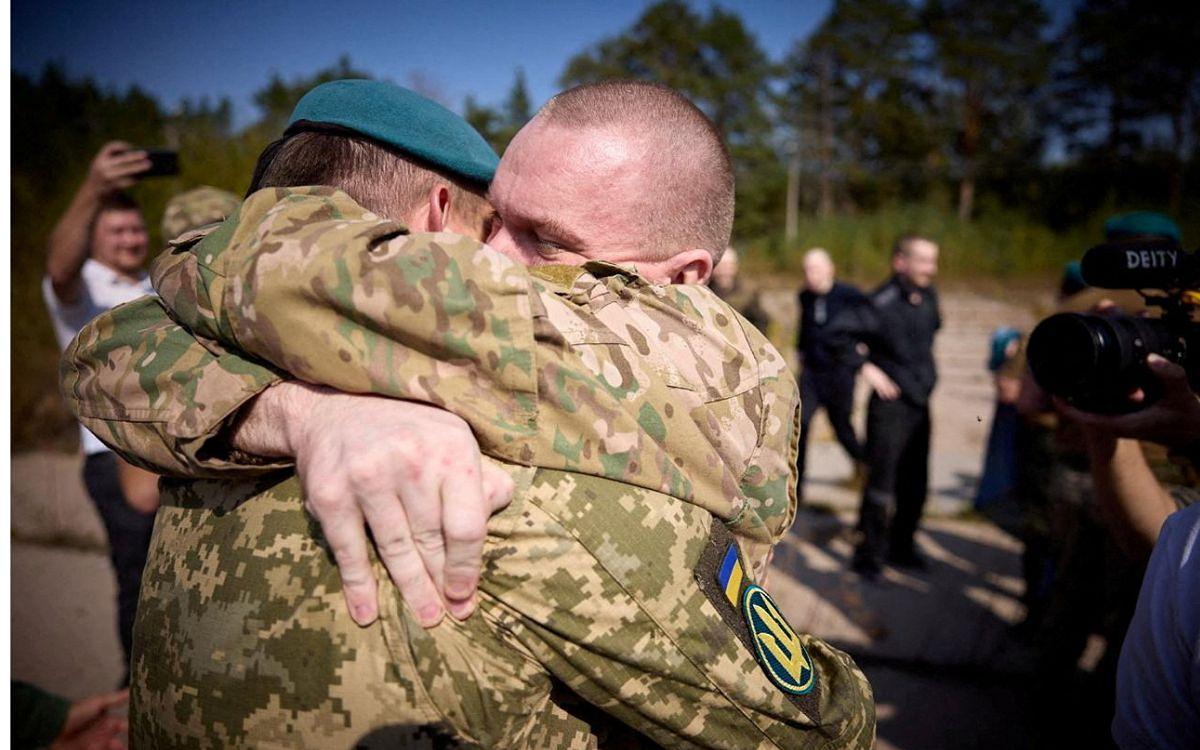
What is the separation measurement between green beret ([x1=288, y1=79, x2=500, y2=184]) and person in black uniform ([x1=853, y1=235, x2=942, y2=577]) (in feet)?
13.3

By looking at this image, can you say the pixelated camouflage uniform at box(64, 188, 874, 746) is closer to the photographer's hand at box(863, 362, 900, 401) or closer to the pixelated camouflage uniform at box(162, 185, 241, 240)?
the pixelated camouflage uniform at box(162, 185, 241, 240)

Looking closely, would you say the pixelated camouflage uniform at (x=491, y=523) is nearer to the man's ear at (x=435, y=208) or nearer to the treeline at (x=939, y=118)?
the man's ear at (x=435, y=208)

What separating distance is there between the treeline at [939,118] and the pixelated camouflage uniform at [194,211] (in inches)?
427

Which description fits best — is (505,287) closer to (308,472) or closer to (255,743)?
(308,472)

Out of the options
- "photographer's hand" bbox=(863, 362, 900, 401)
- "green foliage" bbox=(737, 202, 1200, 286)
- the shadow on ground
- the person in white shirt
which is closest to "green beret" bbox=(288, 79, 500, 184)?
the person in white shirt

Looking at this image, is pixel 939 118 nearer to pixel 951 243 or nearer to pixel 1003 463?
pixel 951 243

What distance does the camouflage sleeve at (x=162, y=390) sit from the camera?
2.87 ft

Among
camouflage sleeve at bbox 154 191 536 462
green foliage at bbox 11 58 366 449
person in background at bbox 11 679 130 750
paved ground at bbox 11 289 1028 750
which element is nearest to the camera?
camouflage sleeve at bbox 154 191 536 462

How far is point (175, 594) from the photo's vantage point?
3.13 ft

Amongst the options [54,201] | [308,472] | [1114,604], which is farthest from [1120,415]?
[54,201]

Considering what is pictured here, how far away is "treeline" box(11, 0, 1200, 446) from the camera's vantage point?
23.7 meters

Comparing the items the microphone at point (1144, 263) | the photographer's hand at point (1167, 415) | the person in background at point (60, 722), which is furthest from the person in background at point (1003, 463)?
the person in background at point (60, 722)

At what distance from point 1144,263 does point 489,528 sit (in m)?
1.51

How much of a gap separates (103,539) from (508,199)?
18.0 ft
